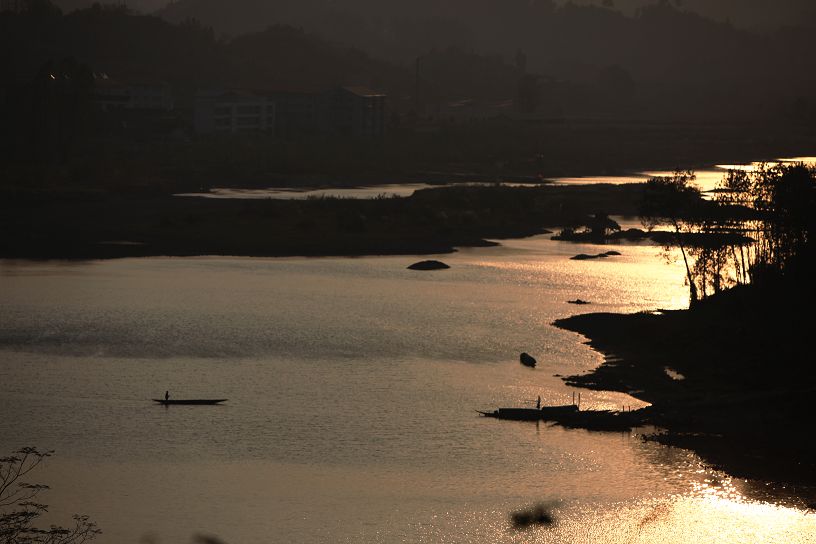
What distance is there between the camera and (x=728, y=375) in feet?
136

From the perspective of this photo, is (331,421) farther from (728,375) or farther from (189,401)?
(728,375)

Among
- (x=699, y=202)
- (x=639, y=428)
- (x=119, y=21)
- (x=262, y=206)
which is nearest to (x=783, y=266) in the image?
(x=699, y=202)

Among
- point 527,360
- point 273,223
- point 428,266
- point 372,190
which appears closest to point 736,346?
point 527,360

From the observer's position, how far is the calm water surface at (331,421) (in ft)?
102

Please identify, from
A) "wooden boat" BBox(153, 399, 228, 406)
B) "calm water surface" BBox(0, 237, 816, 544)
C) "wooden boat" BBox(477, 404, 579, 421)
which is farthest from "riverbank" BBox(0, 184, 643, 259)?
"wooden boat" BBox(477, 404, 579, 421)

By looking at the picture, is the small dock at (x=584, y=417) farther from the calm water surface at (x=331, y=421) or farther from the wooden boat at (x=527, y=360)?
the wooden boat at (x=527, y=360)

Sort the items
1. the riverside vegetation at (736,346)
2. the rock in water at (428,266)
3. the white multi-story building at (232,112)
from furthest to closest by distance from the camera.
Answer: the white multi-story building at (232,112) < the rock in water at (428,266) < the riverside vegetation at (736,346)

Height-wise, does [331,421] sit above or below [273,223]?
below

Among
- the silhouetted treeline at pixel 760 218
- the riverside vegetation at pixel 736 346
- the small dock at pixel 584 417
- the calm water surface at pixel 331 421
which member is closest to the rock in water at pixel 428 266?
the calm water surface at pixel 331 421

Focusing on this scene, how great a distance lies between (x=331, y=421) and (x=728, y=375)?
1275cm

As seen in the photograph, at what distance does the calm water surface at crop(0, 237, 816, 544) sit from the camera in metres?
31.0

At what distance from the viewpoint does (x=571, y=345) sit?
159ft

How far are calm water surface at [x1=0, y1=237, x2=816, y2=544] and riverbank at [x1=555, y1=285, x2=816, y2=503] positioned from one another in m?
1.10

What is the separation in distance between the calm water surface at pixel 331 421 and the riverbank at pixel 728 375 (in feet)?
3.62
